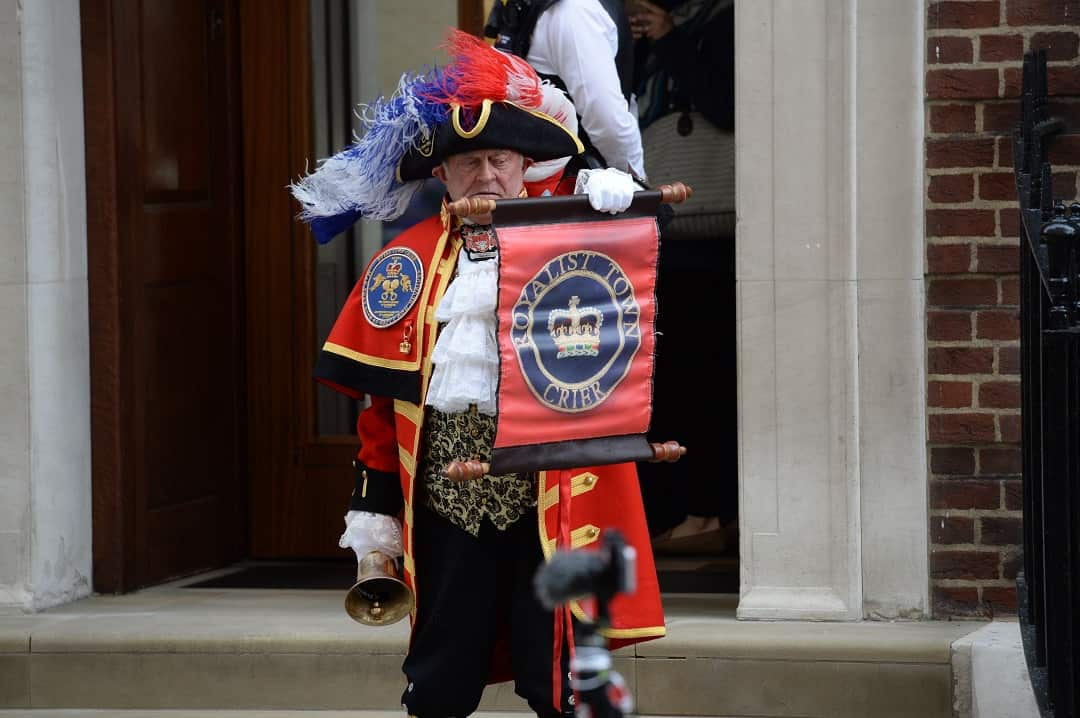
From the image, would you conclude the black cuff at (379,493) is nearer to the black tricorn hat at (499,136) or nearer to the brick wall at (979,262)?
the black tricorn hat at (499,136)

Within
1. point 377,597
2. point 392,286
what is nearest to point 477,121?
point 392,286

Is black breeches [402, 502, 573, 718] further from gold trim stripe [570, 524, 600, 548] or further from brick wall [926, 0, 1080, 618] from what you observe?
brick wall [926, 0, 1080, 618]

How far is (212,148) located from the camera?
6473 millimetres

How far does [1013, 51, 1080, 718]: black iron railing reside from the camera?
3486 mm

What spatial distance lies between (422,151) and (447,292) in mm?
308

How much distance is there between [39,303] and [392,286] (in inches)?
93.9

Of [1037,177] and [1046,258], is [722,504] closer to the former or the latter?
[1037,177]

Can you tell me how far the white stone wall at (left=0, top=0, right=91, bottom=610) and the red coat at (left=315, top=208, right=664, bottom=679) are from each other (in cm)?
223

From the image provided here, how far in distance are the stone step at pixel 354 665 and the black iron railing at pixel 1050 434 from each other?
560 millimetres

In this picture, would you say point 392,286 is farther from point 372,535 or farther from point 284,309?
point 284,309

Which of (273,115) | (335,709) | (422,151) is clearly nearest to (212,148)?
(273,115)

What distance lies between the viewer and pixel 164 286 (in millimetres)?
6199

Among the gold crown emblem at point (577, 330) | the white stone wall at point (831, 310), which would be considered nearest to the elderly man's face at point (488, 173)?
the gold crown emblem at point (577, 330)

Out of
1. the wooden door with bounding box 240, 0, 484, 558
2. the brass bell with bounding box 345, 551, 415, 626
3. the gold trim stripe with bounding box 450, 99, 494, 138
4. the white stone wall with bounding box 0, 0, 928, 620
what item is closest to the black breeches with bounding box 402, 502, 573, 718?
A: the brass bell with bounding box 345, 551, 415, 626
